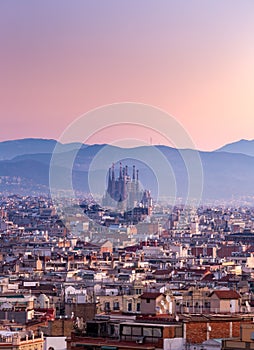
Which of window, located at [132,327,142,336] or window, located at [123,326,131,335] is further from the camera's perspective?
window, located at [123,326,131,335]

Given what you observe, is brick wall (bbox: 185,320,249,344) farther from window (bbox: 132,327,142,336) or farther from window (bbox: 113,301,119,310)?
window (bbox: 113,301,119,310)

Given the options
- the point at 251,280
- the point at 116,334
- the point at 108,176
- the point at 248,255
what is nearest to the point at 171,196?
the point at 108,176

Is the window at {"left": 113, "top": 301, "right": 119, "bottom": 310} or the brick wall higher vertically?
the window at {"left": 113, "top": 301, "right": 119, "bottom": 310}

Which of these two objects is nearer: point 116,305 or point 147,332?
point 147,332

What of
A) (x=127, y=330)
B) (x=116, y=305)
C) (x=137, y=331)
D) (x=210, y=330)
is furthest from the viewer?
(x=116, y=305)

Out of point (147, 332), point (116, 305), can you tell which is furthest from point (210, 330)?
point (116, 305)

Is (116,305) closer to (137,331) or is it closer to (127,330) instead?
(127,330)

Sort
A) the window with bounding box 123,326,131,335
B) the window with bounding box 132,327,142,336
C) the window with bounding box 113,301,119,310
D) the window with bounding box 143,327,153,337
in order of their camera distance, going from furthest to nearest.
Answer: the window with bounding box 113,301,119,310, the window with bounding box 123,326,131,335, the window with bounding box 132,327,142,336, the window with bounding box 143,327,153,337

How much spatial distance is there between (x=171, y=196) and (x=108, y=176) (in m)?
18.0

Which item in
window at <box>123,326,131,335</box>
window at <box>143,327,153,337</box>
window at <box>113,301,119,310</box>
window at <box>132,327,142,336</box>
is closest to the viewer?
window at <box>143,327,153,337</box>

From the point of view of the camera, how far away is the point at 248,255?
8725 cm

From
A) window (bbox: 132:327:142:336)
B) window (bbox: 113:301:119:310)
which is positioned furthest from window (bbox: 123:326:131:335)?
window (bbox: 113:301:119:310)

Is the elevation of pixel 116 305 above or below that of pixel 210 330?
above

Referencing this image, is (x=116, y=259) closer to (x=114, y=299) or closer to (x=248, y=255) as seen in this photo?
(x=248, y=255)
